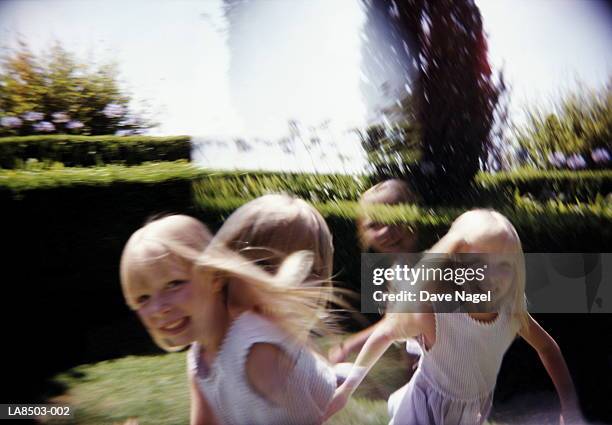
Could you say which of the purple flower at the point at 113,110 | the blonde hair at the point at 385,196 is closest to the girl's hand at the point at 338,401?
the blonde hair at the point at 385,196

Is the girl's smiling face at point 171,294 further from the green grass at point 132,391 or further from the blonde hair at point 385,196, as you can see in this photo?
the blonde hair at point 385,196

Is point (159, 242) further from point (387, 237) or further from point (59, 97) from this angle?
point (387, 237)

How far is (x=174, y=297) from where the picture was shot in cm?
228

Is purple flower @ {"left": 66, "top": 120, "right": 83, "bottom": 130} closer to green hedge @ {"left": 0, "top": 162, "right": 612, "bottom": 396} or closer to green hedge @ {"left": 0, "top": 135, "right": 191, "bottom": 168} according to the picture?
green hedge @ {"left": 0, "top": 135, "right": 191, "bottom": 168}

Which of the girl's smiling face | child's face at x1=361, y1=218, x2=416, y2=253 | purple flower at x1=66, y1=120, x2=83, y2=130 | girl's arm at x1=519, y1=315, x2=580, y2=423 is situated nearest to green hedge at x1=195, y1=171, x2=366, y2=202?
child's face at x1=361, y1=218, x2=416, y2=253

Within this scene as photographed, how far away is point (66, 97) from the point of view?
8.06 feet

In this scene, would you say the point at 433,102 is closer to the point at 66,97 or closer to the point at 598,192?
the point at 598,192

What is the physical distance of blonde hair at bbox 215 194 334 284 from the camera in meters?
2.32

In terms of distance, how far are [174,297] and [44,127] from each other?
2.71 ft

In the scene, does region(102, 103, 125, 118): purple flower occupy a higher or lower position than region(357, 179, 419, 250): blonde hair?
higher

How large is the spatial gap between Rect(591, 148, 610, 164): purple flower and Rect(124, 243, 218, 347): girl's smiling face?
1583mm

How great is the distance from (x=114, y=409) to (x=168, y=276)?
25.0 inches

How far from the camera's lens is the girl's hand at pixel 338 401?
8.05 ft

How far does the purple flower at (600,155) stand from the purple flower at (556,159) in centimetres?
14
